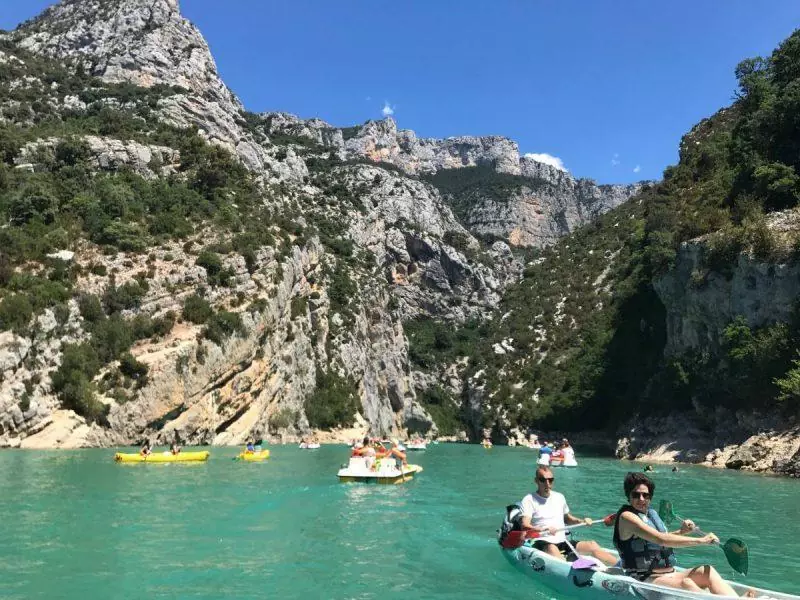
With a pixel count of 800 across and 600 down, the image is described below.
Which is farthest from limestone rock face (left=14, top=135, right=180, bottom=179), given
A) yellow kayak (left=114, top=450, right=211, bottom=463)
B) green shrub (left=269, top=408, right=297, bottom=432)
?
yellow kayak (left=114, top=450, right=211, bottom=463)

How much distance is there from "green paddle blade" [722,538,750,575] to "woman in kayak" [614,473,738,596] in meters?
0.24

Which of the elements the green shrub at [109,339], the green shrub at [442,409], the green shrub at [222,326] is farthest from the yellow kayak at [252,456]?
the green shrub at [442,409]

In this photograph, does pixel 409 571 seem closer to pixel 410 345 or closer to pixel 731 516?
pixel 731 516

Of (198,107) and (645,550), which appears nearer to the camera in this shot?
(645,550)

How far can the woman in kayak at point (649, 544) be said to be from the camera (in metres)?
7.12

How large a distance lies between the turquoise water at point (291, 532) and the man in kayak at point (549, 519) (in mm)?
710

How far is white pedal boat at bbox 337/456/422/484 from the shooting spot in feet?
73.8

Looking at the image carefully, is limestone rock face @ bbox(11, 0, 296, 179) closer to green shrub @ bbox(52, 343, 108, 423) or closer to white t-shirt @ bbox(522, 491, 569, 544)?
green shrub @ bbox(52, 343, 108, 423)

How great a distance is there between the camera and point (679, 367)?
131 ft

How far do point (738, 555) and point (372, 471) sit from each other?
16.7 m

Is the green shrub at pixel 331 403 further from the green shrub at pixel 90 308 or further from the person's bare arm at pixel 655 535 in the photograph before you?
the person's bare arm at pixel 655 535

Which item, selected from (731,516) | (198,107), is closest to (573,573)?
(731,516)

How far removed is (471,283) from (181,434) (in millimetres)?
79376

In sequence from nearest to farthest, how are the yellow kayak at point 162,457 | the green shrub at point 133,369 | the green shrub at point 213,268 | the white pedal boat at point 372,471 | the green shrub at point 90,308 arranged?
the white pedal boat at point 372,471, the yellow kayak at point 162,457, the green shrub at point 133,369, the green shrub at point 90,308, the green shrub at point 213,268
